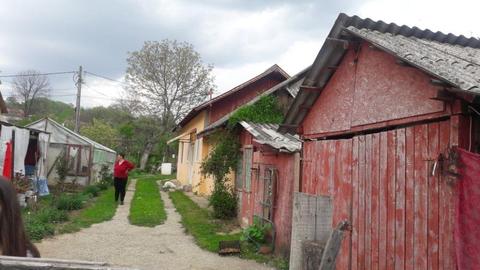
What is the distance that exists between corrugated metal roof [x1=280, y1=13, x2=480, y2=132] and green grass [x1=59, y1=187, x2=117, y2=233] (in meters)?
6.55

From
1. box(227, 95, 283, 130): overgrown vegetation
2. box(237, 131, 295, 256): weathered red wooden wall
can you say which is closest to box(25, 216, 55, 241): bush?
box(237, 131, 295, 256): weathered red wooden wall

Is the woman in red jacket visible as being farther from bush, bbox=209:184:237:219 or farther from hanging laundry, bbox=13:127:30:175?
bush, bbox=209:184:237:219

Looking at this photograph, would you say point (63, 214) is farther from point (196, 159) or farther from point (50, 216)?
point (196, 159)

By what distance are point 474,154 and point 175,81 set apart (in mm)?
40022

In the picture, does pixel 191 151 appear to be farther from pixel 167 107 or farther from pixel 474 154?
pixel 474 154

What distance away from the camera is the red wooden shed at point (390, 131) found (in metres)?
4.74

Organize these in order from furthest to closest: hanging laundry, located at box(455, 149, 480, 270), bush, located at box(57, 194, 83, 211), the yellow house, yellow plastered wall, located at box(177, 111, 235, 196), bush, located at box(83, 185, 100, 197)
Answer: the yellow house
yellow plastered wall, located at box(177, 111, 235, 196)
bush, located at box(83, 185, 100, 197)
bush, located at box(57, 194, 83, 211)
hanging laundry, located at box(455, 149, 480, 270)

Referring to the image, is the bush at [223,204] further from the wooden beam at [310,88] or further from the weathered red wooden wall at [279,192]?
the wooden beam at [310,88]

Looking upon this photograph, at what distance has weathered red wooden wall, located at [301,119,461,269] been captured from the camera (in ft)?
15.8

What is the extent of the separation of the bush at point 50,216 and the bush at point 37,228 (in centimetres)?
23

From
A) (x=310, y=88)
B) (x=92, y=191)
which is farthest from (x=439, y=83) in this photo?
(x=92, y=191)

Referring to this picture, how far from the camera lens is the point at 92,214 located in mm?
13961

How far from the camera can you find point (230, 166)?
1412cm

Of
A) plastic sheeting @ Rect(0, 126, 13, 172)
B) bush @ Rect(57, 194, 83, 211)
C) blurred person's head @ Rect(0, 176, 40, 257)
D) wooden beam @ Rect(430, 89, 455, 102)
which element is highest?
wooden beam @ Rect(430, 89, 455, 102)
